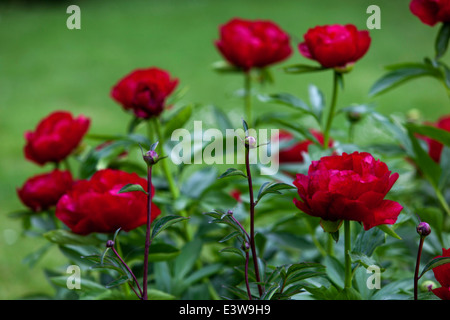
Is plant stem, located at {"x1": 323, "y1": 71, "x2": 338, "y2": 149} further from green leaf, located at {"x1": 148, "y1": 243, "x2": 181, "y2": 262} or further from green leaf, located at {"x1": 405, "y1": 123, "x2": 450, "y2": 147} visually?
green leaf, located at {"x1": 148, "y1": 243, "x2": 181, "y2": 262}

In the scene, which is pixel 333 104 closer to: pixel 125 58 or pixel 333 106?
pixel 333 106

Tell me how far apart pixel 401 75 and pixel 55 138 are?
20.6 inches

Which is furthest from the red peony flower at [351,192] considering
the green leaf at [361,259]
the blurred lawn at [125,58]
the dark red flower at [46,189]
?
the blurred lawn at [125,58]

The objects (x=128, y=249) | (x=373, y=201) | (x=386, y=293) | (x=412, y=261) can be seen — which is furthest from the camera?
(x=412, y=261)

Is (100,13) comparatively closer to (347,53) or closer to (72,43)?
(72,43)

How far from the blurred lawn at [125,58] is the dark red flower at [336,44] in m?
1.38

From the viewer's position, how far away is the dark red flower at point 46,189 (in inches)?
34.7

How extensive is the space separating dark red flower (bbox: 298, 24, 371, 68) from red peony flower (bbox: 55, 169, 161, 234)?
0.92 ft

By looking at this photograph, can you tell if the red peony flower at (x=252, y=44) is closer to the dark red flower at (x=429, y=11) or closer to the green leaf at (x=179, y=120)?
the green leaf at (x=179, y=120)

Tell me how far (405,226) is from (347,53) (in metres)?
0.28

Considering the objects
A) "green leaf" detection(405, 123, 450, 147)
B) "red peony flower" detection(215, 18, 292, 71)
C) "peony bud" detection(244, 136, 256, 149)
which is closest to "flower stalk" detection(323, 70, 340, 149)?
"green leaf" detection(405, 123, 450, 147)

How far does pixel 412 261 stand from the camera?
3.22ft

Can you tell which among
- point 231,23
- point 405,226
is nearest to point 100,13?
point 231,23

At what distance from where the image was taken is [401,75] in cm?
87
